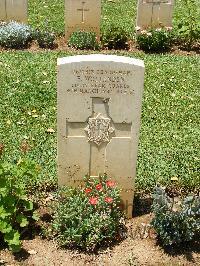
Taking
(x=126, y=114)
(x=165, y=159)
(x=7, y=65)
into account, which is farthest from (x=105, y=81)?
(x=7, y=65)

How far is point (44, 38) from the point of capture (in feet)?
33.5

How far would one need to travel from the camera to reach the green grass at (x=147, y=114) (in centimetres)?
629

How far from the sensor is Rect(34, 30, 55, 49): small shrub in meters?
10.2

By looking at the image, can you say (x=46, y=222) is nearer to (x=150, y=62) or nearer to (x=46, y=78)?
(x=46, y=78)

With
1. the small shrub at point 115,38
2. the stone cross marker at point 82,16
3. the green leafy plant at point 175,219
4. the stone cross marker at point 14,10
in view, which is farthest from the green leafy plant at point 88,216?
the stone cross marker at point 14,10

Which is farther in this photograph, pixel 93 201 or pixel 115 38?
pixel 115 38

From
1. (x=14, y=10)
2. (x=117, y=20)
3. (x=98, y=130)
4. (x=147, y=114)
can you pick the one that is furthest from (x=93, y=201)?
(x=117, y=20)

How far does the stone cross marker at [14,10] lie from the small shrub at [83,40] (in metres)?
1.13

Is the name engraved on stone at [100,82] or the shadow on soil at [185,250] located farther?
the shadow on soil at [185,250]

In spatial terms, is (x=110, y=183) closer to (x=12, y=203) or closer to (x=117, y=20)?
(x=12, y=203)

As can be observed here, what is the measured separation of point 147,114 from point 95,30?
3510mm

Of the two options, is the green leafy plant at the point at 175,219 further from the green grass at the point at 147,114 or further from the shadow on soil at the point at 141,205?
the green grass at the point at 147,114

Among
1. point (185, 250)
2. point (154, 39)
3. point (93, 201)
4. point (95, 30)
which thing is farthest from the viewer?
point (95, 30)

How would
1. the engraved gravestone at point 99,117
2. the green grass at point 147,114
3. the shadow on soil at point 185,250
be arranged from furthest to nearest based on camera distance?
the green grass at point 147,114
the shadow on soil at point 185,250
the engraved gravestone at point 99,117
